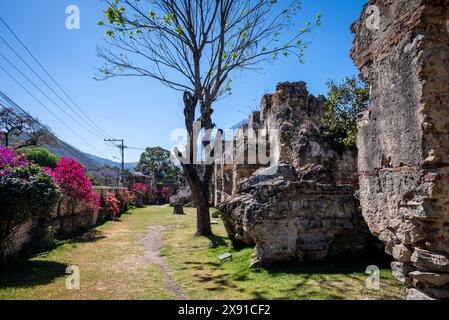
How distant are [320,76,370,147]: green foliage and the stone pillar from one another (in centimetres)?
627

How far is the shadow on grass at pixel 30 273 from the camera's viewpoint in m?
5.46

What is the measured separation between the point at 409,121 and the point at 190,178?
8.84m

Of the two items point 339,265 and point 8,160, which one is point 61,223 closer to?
point 8,160

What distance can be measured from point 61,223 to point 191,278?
6535 millimetres

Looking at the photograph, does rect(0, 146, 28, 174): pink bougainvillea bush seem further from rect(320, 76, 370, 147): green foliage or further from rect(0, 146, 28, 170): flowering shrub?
rect(320, 76, 370, 147): green foliage

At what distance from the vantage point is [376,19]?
13.6ft

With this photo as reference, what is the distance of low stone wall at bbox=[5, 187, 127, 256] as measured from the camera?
7.30m

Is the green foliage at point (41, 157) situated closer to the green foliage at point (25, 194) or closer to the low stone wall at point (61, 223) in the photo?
the low stone wall at point (61, 223)

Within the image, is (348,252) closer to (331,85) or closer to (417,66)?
(417,66)

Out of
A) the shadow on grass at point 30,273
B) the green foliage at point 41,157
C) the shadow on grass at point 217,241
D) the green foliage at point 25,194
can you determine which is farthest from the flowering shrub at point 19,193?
the green foliage at point 41,157
